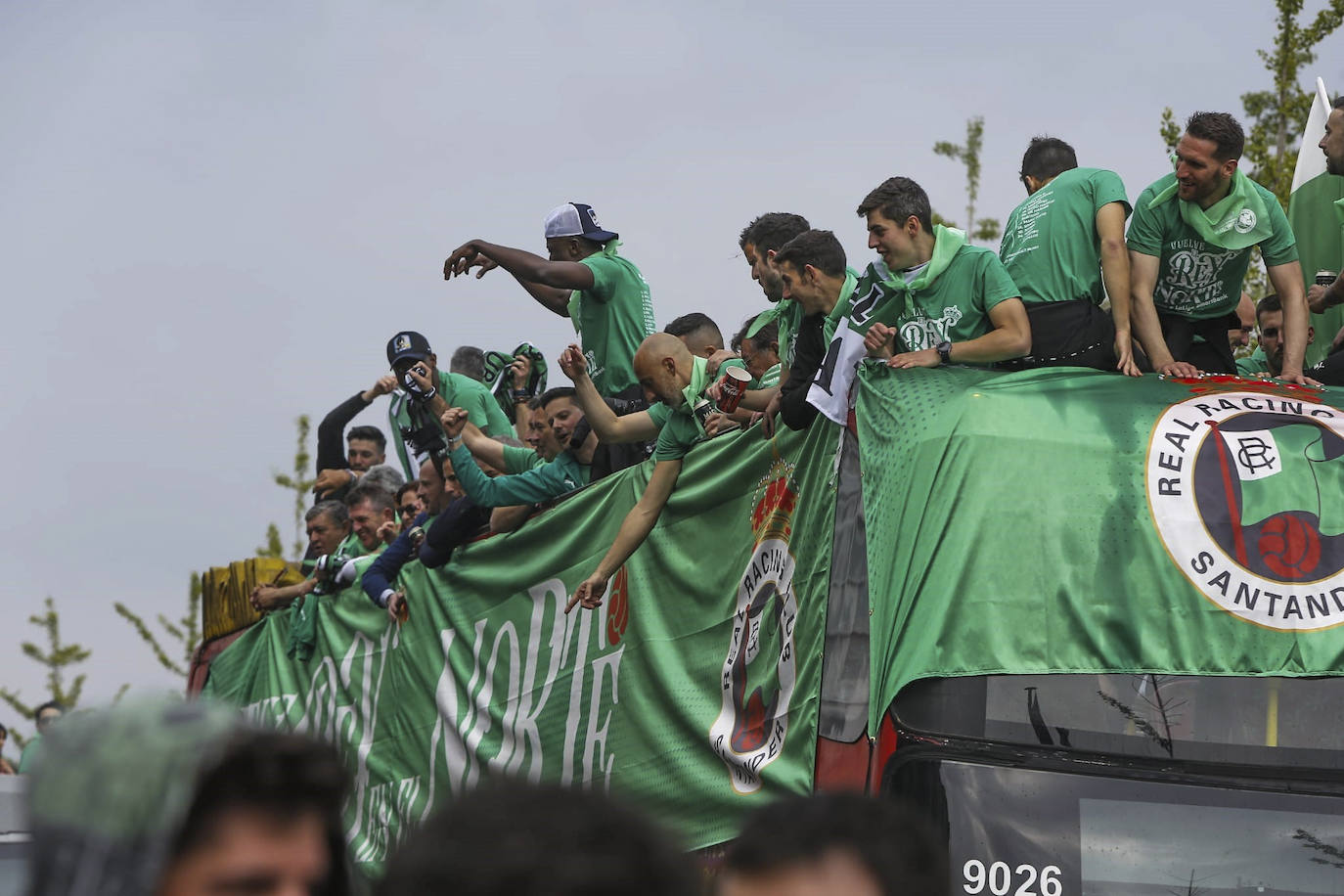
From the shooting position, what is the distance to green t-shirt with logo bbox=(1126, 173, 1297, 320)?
6730 mm

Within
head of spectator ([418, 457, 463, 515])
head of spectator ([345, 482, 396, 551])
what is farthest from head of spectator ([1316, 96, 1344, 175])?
head of spectator ([345, 482, 396, 551])

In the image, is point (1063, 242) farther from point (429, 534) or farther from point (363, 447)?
point (363, 447)

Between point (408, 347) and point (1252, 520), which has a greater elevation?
point (408, 347)

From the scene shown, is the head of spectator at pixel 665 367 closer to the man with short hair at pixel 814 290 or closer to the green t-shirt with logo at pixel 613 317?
the man with short hair at pixel 814 290

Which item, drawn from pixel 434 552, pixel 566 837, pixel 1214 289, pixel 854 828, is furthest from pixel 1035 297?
pixel 566 837

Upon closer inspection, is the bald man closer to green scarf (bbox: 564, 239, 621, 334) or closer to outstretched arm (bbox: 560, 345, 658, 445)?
outstretched arm (bbox: 560, 345, 658, 445)

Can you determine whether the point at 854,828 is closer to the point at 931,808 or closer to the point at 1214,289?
the point at 931,808

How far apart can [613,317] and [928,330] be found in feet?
9.51

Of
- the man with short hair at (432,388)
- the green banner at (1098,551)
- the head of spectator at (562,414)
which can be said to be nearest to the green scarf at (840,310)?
the green banner at (1098,551)

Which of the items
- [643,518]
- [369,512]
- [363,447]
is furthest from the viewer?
[363,447]

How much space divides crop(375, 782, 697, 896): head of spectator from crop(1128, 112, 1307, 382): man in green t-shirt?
5.56m

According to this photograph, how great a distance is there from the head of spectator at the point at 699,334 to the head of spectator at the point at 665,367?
0.77 metres

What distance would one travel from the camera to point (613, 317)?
891cm

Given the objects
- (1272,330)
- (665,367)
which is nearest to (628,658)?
(665,367)
